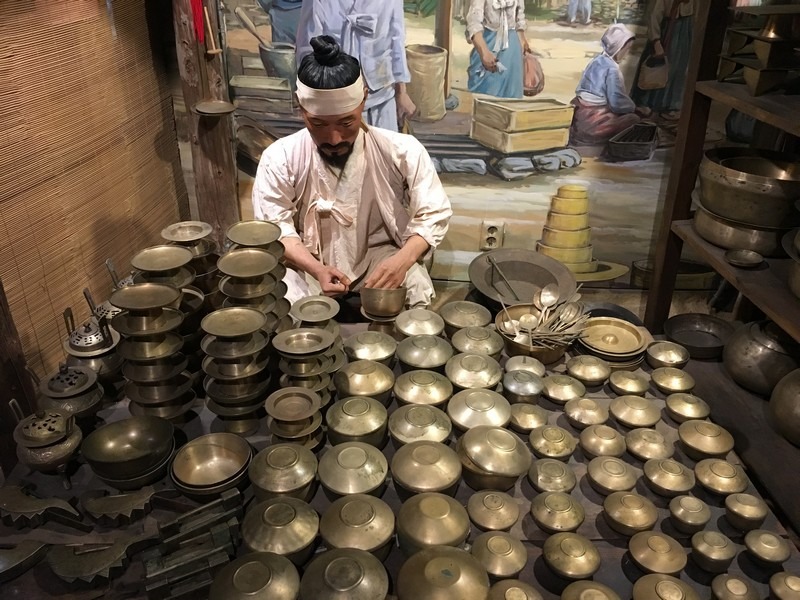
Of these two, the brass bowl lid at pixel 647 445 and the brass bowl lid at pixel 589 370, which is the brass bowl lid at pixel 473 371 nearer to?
the brass bowl lid at pixel 589 370

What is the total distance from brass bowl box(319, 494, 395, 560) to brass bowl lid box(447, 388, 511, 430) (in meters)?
0.52

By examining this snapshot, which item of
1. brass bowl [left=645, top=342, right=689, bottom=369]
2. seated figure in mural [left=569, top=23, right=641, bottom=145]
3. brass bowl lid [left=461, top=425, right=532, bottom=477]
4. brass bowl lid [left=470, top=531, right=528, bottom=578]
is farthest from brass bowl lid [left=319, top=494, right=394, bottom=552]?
seated figure in mural [left=569, top=23, right=641, bottom=145]

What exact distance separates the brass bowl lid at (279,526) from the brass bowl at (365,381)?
60cm

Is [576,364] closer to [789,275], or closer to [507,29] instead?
[789,275]

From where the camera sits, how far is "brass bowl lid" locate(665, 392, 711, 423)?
2.49m

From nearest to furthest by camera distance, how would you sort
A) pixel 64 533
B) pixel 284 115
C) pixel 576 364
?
pixel 64 533 → pixel 576 364 → pixel 284 115

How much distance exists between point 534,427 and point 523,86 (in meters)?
2.67

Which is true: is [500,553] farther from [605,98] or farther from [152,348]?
[605,98]

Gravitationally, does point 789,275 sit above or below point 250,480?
above

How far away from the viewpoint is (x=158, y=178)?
4336 mm

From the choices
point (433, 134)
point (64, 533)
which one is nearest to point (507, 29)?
point (433, 134)

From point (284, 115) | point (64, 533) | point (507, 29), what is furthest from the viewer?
point (284, 115)

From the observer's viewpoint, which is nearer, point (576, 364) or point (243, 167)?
point (576, 364)

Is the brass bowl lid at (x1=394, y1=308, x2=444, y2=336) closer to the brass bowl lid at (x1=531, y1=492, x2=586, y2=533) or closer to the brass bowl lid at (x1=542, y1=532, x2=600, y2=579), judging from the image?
the brass bowl lid at (x1=531, y1=492, x2=586, y2=533)
